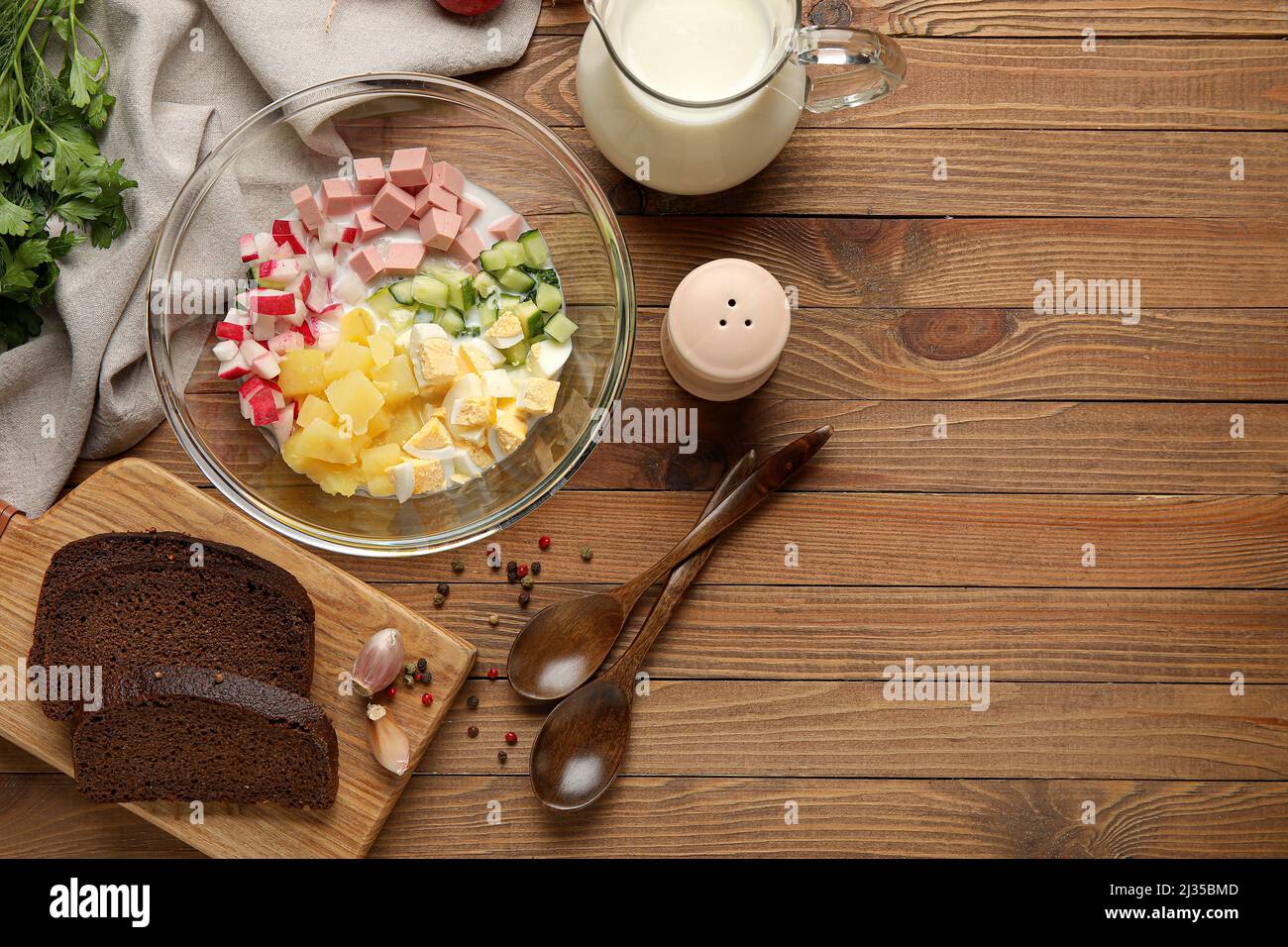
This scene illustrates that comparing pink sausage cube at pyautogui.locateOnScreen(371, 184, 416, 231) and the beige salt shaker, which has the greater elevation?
pink sausage cube at pyautogui.locateOnScreen(371, 184, 416, 231)

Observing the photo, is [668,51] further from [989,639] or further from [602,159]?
[989,639]

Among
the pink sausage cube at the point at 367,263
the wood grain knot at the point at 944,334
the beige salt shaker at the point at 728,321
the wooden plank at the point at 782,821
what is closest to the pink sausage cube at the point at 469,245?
the pink sausage cube at the point at 367,263

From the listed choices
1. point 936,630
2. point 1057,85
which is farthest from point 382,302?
point 1057,85

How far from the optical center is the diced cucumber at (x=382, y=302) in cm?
145

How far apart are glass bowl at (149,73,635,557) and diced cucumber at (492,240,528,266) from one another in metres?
0.08

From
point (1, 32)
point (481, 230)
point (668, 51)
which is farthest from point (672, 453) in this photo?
point (1, 32)

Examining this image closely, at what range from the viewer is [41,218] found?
145 centimetres

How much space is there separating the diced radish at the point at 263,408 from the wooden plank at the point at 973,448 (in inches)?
9.4

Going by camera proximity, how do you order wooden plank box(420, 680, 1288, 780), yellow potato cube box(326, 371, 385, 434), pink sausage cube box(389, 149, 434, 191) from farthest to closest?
wooden plank box(420, 680, 1288, 780)
pink sausage cube box(389, 149, 434, 191)
yellow potato cube box(326, 371, 385, 434)

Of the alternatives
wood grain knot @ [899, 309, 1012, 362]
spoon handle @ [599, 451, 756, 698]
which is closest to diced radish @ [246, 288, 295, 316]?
spoon handle @ [599, 451, 756, 698]

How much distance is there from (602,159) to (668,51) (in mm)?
305

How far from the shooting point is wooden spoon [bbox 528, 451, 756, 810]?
4.99 ft

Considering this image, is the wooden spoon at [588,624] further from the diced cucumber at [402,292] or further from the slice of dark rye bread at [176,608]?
the diced cucumber at [402,292]

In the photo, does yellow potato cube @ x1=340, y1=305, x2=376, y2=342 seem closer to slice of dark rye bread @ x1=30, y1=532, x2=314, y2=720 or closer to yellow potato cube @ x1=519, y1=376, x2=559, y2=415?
yellow potato cube @ x1=519, y1=376, x2=559, y2=415
